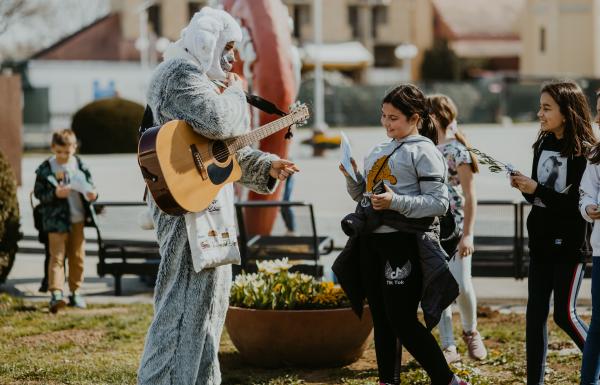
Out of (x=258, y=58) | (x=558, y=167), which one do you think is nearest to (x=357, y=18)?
(x=258, y=58)

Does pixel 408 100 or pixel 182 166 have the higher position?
pixel 408 100

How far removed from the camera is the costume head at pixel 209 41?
470 centimetres

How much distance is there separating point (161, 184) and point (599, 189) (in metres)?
2.00

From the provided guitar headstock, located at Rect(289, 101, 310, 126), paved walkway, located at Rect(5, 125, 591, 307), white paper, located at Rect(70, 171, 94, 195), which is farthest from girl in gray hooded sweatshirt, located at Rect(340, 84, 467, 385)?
white paper, located at Rect(70, 171, 94, 195)

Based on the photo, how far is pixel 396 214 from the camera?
16.3 feet

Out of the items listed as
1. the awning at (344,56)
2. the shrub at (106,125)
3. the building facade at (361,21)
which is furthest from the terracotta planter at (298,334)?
the building facade at (361,21)

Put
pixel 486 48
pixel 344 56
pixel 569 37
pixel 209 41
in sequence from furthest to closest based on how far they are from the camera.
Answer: pixel 486 48 → pixel 569 37 → pixel 344 56 → pixel 209 41

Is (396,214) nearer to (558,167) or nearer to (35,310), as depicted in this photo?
(558,167)

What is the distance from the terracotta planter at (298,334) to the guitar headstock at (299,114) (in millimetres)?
1548

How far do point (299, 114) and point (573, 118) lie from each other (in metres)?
1.38

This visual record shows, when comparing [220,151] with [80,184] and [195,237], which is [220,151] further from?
[80,184]

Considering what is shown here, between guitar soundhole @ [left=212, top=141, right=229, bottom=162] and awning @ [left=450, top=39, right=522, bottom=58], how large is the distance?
57.2 metres

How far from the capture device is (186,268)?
4.72 meters

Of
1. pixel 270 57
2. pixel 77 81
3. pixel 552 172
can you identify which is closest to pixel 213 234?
pixel 552 172
